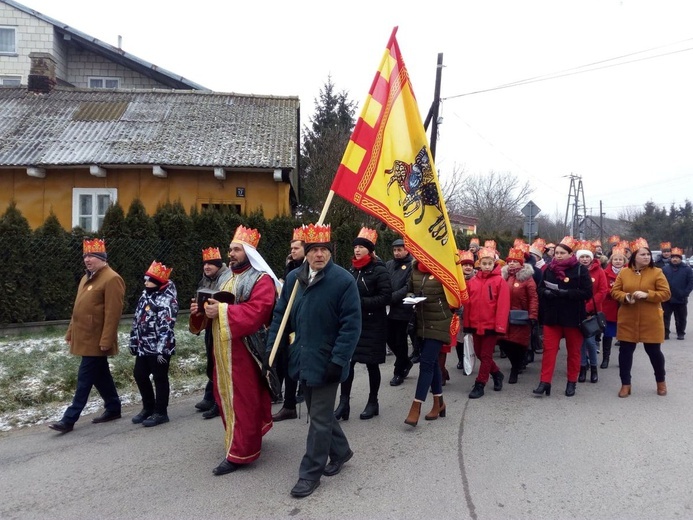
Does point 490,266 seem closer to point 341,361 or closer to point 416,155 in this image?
point 416,155

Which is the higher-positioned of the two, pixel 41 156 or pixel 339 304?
pixel 41 156

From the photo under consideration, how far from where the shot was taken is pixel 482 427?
538 cm

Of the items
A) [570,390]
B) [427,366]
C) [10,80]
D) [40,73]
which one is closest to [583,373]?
[570,390]

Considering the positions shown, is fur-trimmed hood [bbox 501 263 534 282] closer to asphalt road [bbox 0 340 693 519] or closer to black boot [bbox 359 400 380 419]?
asphalt road [bbox 0 340 693 519]

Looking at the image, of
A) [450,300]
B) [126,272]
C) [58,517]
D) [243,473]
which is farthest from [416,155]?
[126,272]

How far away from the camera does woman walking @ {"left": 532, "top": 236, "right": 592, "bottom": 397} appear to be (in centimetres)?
638

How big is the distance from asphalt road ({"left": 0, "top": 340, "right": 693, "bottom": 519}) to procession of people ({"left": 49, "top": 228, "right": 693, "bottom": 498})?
0.72ft

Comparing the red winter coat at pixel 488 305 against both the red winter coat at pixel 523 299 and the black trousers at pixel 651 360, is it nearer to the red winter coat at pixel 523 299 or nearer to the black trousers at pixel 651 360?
the red winter coat at pixel 523 299

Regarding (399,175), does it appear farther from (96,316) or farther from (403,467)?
(96,316)

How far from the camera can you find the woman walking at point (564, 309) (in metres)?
6.38

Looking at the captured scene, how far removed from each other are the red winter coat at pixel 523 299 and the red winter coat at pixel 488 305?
0.55 m

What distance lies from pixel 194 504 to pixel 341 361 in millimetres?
1423

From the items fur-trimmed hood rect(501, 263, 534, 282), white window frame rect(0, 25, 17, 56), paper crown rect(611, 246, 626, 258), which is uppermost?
white window frame rect(0, 25, 17, 56)

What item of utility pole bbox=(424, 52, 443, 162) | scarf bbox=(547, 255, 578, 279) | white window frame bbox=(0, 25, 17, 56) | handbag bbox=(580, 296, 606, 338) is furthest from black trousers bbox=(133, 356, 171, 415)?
white window frame bbox=(0, 25, 17, 56)
